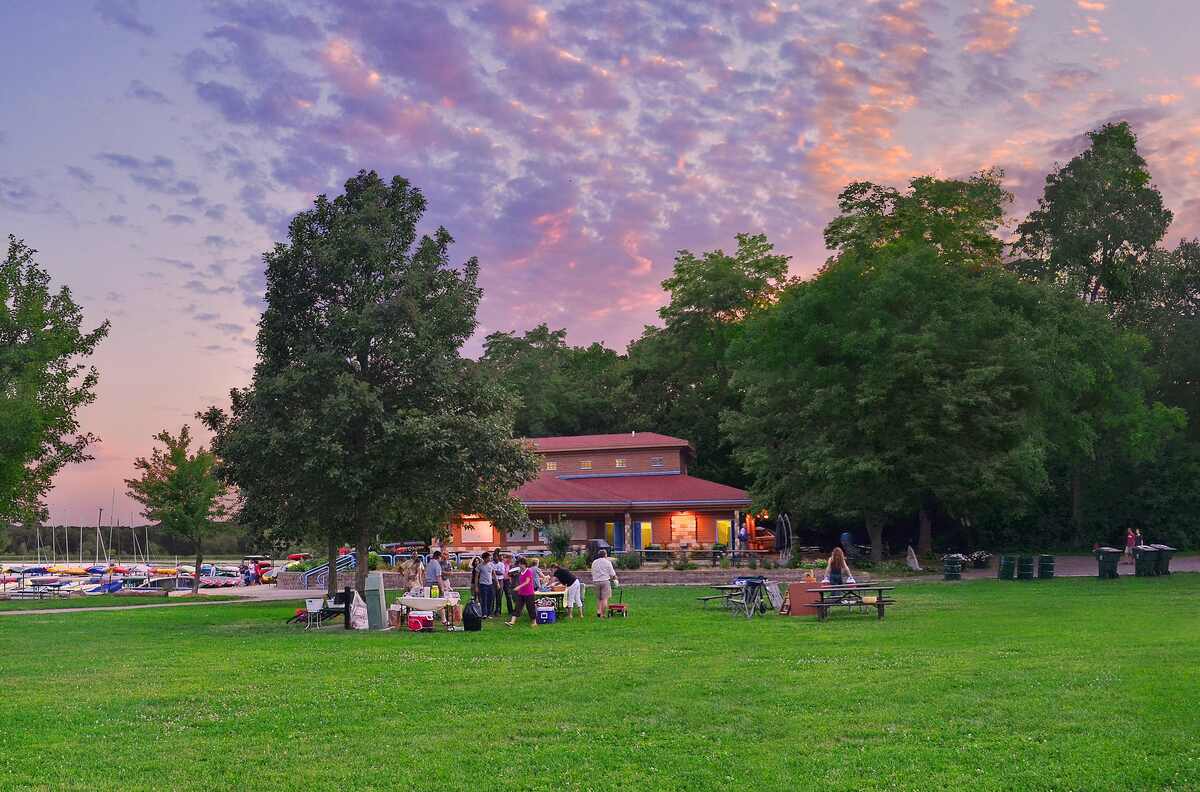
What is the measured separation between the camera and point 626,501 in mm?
58094

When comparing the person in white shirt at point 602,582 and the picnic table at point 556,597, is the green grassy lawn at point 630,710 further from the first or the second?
the person in white shirt at point 602,582

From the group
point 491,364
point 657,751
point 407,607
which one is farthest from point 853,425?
point 657,751

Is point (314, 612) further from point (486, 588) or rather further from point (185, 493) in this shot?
point (185, 493)

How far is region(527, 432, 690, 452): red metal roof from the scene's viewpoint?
6494 cm

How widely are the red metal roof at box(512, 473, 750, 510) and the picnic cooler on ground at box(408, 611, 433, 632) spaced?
31.4 m

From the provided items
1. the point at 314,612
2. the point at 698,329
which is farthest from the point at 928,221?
the point at 314,612

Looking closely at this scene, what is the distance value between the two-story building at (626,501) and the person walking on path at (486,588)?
2682 centimetres

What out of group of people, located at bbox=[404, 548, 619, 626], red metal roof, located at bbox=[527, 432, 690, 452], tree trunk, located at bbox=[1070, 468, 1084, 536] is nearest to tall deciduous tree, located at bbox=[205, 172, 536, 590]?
group of people, located at bbox=[404, 548, 619, 626]

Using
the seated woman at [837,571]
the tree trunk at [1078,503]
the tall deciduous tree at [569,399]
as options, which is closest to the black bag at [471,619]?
the seated woman at [837,571]

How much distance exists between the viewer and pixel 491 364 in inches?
1288

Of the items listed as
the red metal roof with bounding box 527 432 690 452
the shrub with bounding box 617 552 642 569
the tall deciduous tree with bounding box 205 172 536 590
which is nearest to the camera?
Result: the tall deciduous tree with bounding box 205 172 536 590

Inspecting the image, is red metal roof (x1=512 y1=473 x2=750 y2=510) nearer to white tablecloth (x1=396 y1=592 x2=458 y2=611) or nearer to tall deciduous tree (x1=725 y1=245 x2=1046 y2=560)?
tall deciduous tree (x1=725 y1=245 x2=1046 y2=560)

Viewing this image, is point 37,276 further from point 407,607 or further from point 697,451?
point 697,451

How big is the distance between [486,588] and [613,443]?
3934 cm
